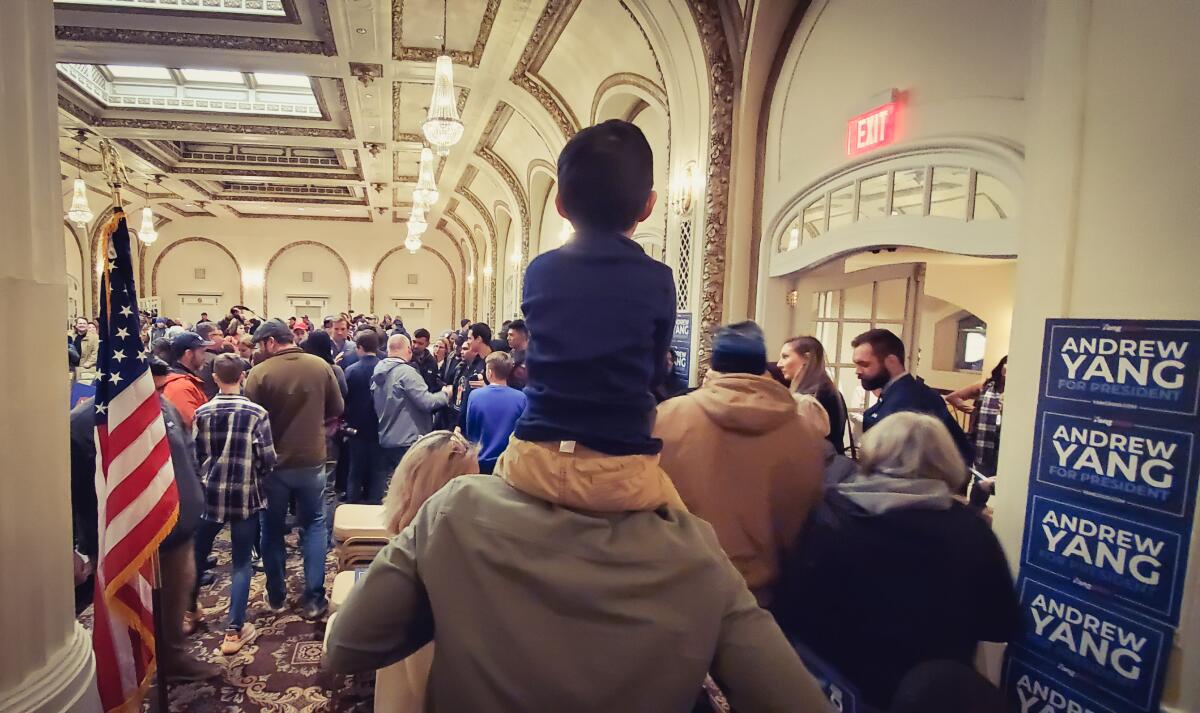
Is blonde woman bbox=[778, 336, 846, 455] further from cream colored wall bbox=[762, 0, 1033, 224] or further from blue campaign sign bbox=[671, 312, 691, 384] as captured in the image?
blue campaign sign bbox=[671, 312, 691, 384]

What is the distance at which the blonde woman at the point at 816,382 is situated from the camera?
2863mm

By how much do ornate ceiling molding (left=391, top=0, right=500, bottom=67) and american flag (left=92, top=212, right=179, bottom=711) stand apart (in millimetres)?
5049

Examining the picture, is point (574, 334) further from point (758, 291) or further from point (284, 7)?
point (284, 7)

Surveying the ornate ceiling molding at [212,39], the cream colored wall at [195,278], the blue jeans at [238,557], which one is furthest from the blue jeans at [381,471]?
the cream colored wall at [195,278]

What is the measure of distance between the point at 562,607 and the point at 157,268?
20.9 metres

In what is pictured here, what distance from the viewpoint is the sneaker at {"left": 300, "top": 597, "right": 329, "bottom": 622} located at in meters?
3.36

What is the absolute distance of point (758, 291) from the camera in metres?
4.52

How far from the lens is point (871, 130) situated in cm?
333

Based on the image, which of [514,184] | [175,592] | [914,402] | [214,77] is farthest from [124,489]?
[214,77]

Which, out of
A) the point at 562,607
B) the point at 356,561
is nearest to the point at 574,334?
the point at 562,607

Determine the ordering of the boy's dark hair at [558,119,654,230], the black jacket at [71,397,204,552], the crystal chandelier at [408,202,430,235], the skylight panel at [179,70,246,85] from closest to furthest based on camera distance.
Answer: the boy's dark hair at [558,119,654,230], the black jacket at [71,397,204,552], the skylight panel at [179,70,246,85], the crystal chandelier at [408,202,430,235]

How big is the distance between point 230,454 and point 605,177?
289 cm

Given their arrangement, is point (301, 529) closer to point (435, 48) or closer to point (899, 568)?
point (899, 568)

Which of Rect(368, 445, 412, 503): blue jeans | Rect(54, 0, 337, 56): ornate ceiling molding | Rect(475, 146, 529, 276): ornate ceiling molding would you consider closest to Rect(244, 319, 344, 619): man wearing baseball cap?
Rect(368, 445, 412, 503): blue jeans
